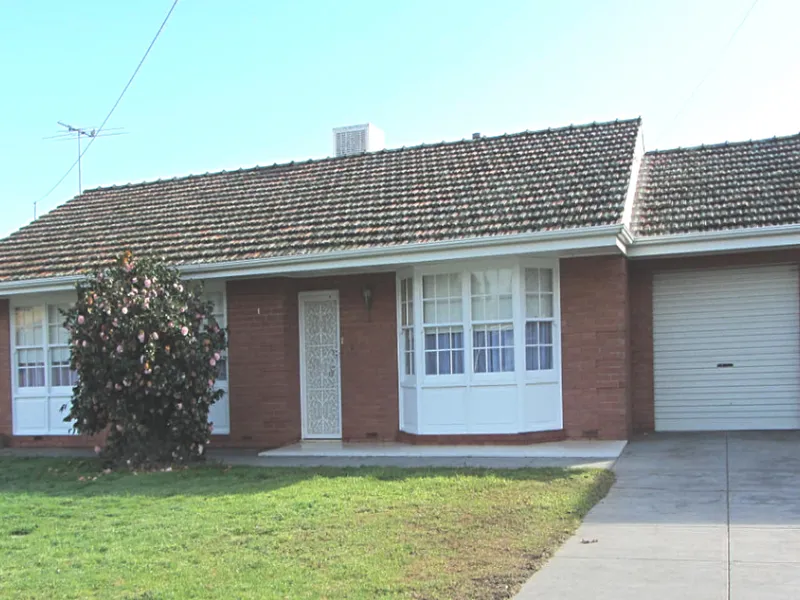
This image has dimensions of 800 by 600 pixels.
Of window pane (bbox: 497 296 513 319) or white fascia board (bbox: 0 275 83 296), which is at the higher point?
white fascia board (bbox: 0 275 83 296)

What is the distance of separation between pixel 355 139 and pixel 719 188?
7.79 metres

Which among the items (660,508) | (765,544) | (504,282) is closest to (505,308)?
(504,282)

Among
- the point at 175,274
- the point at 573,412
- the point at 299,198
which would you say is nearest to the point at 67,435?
the point at 175,274

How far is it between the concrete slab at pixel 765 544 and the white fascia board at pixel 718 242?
5.36 meters

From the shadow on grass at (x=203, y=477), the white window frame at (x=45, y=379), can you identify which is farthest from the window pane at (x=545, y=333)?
the white window frame at (x=45, y=379)

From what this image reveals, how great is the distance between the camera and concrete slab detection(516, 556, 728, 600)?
5148 mm

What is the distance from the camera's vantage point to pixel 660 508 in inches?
293

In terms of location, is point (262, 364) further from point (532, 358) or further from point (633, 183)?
point (633, 183)

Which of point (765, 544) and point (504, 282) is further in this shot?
point (504, 282)

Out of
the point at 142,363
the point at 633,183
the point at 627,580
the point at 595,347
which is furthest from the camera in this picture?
the point at 633,183

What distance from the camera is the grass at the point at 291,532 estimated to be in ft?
18.3

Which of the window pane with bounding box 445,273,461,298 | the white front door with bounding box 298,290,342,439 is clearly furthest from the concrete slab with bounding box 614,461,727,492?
the white front door with bounding box 298,290,342,439

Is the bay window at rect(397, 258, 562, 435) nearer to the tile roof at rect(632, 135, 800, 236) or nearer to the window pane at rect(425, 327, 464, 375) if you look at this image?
the window pane at rect(425, 327, 464, 375)

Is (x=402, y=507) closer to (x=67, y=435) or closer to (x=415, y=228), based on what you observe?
(x=415, y=228)
